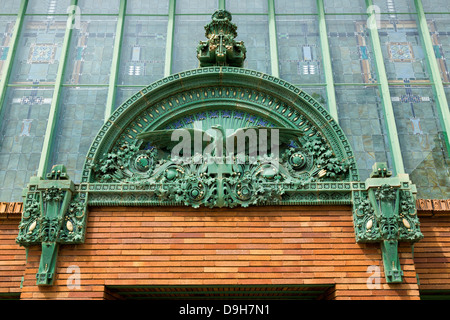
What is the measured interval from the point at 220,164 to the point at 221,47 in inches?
142

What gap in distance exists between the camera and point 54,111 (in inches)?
618

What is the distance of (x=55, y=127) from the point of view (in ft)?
51.2

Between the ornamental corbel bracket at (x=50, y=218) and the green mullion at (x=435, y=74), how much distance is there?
1101 centimetres

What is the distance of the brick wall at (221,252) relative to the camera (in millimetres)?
11852

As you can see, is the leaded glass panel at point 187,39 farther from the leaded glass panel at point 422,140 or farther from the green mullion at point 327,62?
the leaded glass panel at point 422,140

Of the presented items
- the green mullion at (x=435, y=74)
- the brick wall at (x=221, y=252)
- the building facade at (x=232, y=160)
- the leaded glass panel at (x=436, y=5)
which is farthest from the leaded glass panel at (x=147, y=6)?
the leaded glass panel at (x=436, y=5)

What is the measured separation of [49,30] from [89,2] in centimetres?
175

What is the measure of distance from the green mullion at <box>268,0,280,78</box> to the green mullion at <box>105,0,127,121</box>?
5018mm

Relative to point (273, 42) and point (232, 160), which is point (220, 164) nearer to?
point (232, 160)

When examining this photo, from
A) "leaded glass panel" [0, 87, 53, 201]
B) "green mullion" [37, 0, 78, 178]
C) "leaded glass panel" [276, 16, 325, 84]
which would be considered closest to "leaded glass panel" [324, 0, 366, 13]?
"leaded glass panel" [276, 16, 325, 84]
